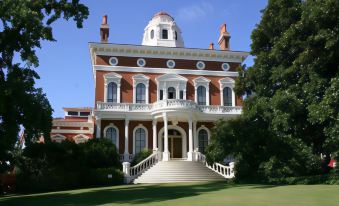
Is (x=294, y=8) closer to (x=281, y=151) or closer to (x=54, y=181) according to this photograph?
(x=281, y=151)

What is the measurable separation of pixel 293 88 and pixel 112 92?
18054 millimetres

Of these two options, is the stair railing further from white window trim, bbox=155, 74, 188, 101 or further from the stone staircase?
white window trim, bbox=155, 74, 188, 101

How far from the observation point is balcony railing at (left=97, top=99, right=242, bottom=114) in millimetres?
31188

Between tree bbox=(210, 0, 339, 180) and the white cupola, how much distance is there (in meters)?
14.6

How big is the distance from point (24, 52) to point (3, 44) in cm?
93

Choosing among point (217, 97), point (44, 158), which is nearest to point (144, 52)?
point (217, 97)

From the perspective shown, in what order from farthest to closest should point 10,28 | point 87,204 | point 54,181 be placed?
1. point 54,181
2. point 10,28
3. point 87,204

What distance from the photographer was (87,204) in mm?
12672

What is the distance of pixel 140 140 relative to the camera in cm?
3353

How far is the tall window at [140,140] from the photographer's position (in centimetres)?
3344

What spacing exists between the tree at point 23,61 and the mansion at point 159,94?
13.9 m

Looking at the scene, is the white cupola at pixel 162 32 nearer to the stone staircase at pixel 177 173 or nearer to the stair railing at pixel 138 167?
the stair railing at pixel 138 167

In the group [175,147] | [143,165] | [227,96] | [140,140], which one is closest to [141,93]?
[140,140]

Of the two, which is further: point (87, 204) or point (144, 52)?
point (144, 52)
